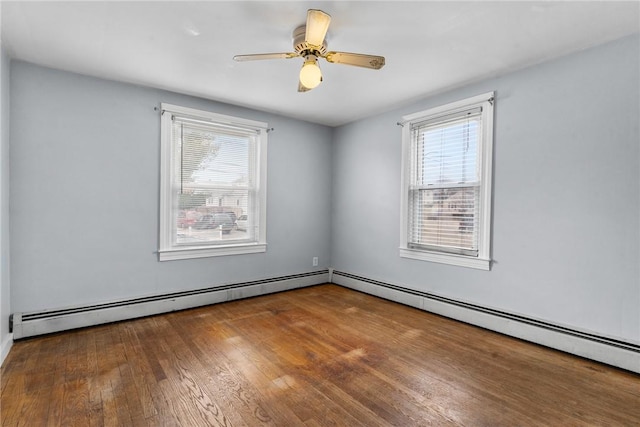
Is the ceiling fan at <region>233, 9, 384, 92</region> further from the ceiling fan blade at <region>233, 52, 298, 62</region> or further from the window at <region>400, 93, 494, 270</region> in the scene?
the window at <region>400, 93, 494, 270</region>

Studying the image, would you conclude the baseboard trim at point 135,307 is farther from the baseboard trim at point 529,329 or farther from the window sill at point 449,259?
the window sill at point 449,259

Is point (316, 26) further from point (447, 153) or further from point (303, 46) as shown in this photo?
point (447, 153)

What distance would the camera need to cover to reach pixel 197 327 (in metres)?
3.22

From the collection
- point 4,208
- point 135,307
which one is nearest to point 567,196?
point 135,307

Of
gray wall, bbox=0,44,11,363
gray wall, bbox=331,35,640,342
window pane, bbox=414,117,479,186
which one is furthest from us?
window pane, bbox=414,117,479,186

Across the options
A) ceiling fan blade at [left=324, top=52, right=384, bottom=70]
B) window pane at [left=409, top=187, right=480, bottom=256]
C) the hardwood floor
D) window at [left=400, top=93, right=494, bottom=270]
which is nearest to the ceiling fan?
ceiling fan blade at [left=324, top=52, right=384, bottom=70]

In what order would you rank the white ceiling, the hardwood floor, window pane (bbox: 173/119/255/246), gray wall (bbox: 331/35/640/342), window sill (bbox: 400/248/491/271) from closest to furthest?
the hardwood floor → the white ceiling → gray wall (bbox: 331/35/640/342) → window sill (bbox: 400/248/491/271) → window pane (bbox: 173/119/255/246)

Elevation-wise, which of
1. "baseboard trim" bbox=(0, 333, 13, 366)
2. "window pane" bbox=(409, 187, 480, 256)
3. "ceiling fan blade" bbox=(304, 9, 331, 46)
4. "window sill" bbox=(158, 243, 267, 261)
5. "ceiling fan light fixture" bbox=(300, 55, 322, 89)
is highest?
"ceiling fan blade" bbox=(304, 9, 331, 46)

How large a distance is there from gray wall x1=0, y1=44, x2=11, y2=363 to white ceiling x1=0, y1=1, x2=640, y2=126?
297mm

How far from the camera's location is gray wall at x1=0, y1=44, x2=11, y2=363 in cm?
254

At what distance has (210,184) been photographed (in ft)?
12.9

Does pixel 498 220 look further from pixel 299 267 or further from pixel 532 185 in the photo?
pixel 299 267

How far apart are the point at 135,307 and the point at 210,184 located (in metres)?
1.59

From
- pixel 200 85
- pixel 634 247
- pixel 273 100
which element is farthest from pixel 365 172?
pixel 634 247
